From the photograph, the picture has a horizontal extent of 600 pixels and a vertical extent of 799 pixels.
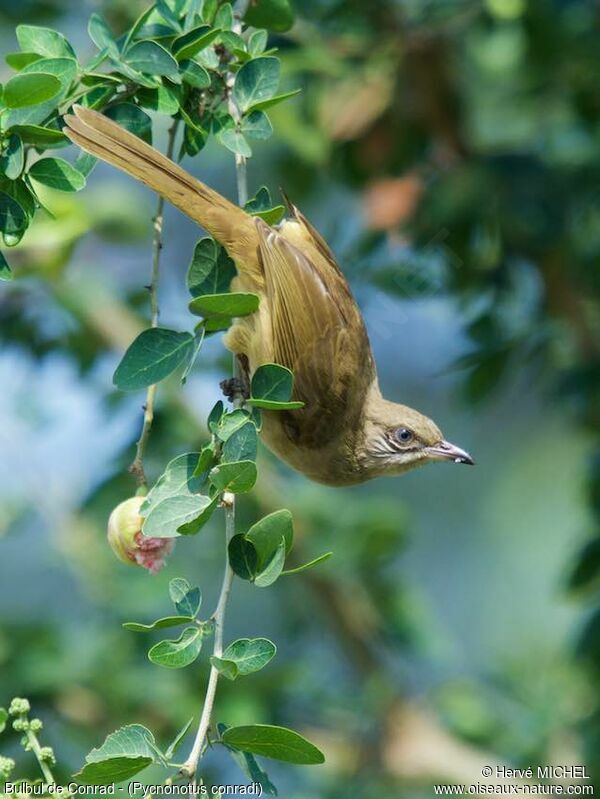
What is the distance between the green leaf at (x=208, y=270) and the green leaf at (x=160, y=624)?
2.16 feet

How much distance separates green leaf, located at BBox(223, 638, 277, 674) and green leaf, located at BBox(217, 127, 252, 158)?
923 mm

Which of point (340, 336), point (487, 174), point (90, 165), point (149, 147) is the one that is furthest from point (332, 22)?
point (90, 165)

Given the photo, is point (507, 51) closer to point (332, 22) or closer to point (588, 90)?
point (588, 90)

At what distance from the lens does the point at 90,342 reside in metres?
4.16

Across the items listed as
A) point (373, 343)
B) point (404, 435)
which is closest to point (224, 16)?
point (404, 435)

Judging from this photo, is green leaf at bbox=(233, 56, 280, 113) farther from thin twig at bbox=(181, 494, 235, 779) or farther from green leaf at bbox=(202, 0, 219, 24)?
thin twig at bbox=(181, 494, 235, 779)

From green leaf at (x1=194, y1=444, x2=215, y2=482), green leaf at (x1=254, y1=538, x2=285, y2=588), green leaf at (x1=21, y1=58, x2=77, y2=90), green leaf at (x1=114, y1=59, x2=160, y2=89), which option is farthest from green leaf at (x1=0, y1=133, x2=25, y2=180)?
green leaf at (x1=254, y1=538, x2=285, y2=588)

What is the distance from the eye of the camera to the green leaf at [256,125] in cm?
234

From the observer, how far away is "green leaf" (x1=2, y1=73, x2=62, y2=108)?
6.46 feet

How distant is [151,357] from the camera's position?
7.14 feet

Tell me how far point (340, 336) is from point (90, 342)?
1202mm

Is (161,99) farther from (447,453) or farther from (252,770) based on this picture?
(447,453)

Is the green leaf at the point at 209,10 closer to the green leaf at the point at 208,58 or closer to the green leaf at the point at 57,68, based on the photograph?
the green leaf at the point at 208,58

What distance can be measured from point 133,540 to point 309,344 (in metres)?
1.17
